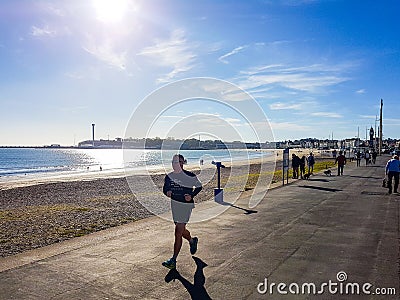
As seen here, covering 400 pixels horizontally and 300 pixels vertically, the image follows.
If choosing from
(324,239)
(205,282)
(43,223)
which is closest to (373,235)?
(324,239)

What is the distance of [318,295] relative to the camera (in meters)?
5.21

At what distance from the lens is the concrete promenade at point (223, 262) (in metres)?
5.41

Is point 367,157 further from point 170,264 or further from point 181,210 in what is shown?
point 170,264

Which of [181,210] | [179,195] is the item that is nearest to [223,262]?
[181,210]

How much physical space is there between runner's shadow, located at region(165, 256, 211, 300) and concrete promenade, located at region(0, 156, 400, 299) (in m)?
0.01

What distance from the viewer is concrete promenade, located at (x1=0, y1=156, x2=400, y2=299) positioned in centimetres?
541

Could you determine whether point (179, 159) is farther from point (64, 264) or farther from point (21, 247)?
point (21, 247)

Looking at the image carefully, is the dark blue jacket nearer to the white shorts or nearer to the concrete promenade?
the white shorts

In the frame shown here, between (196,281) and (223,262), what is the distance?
1044 millimetres

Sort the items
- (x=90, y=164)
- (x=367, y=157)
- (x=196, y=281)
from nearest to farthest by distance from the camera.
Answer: (x=196, y=281), (x=367, y=157), (x=90, y=164)

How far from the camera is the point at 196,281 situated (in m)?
5.76

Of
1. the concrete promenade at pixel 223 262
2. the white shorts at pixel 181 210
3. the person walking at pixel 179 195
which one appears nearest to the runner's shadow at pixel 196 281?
the concrete promenade at pixel 223 262

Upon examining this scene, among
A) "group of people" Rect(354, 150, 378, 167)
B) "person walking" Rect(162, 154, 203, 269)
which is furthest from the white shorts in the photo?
"group of people" Rect(354, 150, 378, 167)

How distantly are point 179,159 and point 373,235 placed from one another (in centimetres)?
500
